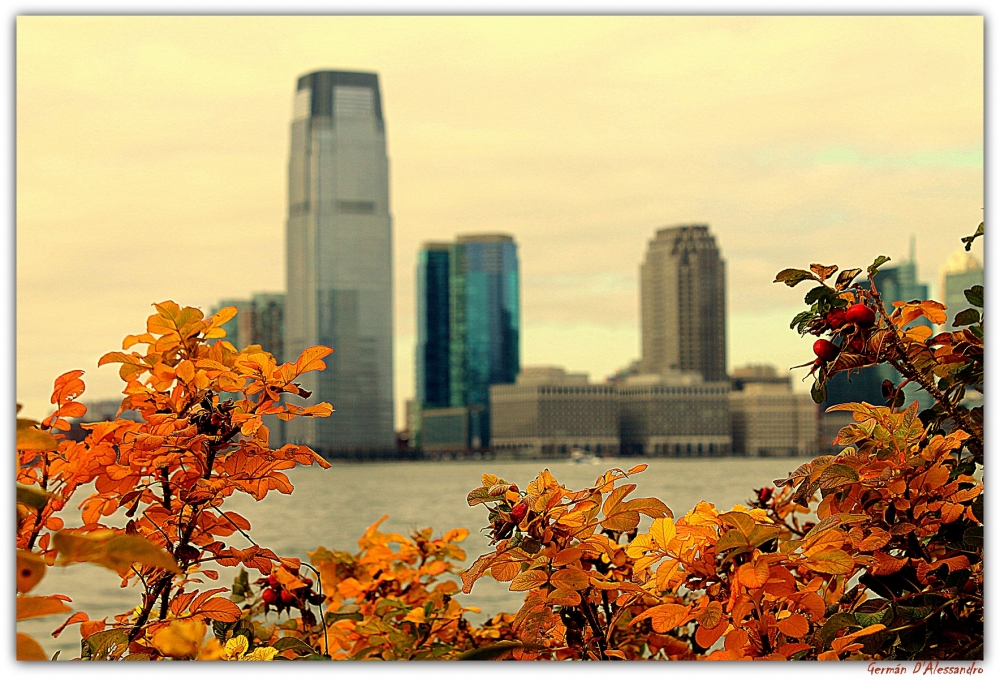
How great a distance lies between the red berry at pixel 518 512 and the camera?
3.10 ft

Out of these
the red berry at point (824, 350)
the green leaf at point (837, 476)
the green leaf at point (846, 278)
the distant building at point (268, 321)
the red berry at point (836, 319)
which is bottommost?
the green leaf at point (837, 476)

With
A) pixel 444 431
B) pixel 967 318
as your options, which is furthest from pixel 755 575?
pixel 444 431

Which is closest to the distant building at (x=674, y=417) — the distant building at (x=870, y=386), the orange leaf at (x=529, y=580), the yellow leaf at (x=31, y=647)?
the distant building at (x=870, y=386)

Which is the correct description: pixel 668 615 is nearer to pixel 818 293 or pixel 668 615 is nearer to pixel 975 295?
pixel 818 293

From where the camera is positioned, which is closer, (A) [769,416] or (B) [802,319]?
(B) [802,319]

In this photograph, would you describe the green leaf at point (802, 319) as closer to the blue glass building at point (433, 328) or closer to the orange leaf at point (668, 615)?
the orange leaf at point (668, 615)

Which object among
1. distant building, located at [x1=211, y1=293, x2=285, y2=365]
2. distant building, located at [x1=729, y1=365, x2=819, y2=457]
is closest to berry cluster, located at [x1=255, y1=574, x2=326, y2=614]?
distant building, located at [x1=211, y1=293, x2=285, y2=365]

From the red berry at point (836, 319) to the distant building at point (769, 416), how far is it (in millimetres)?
38614

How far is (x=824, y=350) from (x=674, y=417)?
153ft

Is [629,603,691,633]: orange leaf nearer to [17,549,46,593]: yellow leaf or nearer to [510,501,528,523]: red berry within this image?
[510,501,528,523]: red berry

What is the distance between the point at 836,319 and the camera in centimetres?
99

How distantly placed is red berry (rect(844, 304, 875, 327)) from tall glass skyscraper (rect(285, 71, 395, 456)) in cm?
3808

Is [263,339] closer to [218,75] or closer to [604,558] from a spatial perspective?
[218,75]

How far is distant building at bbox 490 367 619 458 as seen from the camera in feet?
148
